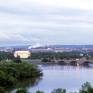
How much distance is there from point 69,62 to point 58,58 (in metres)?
6.36

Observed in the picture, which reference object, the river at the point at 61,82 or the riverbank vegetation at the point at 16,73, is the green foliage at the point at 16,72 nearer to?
the riverbank vegetation at the point at 16,73

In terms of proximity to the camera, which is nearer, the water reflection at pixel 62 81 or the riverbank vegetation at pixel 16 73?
the water reflection at pixel 62 81

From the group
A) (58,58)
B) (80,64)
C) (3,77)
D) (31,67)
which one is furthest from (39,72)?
(58,58)

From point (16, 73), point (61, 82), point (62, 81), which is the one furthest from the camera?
point (16, 73)

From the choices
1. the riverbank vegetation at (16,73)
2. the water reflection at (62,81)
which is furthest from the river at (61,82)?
the riverbank vegetation at (16,73)

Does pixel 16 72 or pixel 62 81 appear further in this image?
pixel 16 72

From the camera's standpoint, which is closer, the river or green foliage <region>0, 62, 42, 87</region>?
the river

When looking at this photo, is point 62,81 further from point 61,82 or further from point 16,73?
point 16,73

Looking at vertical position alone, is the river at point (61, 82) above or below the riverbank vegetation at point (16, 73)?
below

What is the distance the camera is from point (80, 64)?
172 feet

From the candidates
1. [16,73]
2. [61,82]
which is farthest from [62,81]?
[16,73]

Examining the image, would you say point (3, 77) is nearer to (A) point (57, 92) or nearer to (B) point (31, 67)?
(B) point (31, 67)

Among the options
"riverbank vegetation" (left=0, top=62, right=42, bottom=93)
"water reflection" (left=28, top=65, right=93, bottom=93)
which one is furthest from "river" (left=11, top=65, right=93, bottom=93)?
"riverbank vegetation" (left=0, top=62, right=42, bottom=93)

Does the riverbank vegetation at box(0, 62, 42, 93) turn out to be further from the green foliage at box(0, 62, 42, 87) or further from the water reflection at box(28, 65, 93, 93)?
the water reflection at box(28, 65, 93, 93)
